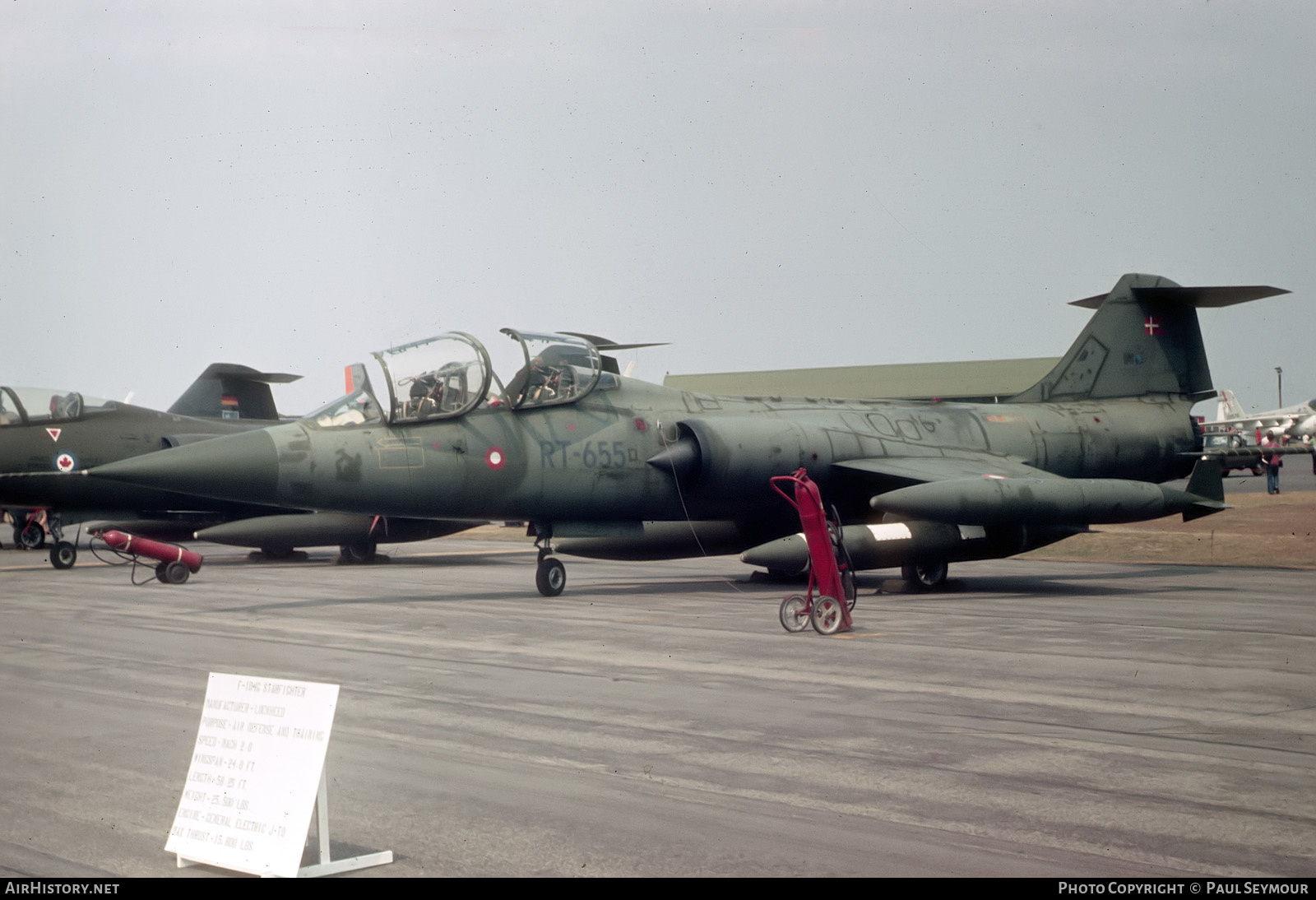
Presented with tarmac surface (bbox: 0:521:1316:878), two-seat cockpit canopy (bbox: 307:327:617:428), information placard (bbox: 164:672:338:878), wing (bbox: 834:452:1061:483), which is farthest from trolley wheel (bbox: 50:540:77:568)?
information placard (bbox: 164:672:338:878)

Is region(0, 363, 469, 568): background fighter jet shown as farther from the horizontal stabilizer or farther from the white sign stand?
the white sign stand

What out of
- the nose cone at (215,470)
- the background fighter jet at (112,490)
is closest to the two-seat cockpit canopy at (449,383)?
the nose cone at (215,470)

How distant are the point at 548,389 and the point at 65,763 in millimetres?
10098

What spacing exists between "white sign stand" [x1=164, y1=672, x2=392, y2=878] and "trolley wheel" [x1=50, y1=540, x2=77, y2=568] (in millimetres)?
20152

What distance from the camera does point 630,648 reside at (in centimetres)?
1117

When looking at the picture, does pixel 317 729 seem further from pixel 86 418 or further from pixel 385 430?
pixel 86 418

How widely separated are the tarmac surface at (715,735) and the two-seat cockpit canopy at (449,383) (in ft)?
7.90

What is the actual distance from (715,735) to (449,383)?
29.6 feet

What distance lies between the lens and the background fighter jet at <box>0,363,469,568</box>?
22.5 metres

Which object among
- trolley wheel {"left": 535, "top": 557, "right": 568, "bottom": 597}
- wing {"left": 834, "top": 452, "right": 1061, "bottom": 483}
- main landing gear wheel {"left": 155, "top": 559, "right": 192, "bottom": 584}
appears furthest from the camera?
main landing gear wheel {"left": 155, "top": 559, "right": 192, "bottom": 584}

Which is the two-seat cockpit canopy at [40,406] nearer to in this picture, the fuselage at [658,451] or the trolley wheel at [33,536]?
the trolley wheel at [33,536]

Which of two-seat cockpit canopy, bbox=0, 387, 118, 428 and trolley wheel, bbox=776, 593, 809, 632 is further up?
two-seat cockpit canopy, bbox=0, 387, 118, 428

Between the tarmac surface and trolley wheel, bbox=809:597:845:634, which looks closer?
the tarmac surface

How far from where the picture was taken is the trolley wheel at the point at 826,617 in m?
12.1
